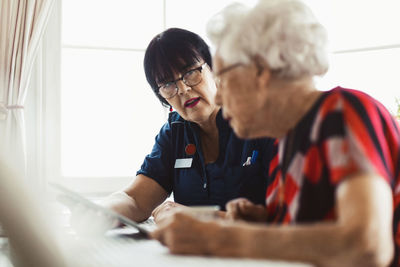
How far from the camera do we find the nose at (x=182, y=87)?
1.90m

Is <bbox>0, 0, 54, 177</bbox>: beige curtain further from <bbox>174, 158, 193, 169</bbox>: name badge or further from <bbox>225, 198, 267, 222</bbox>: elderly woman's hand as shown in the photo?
<bbox>225, 198, 267, 222</bbox>: elderly woman's hand

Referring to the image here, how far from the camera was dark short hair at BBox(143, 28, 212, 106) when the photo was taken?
1911mm

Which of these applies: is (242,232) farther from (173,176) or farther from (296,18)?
(173,176)

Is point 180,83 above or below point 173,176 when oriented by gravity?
above

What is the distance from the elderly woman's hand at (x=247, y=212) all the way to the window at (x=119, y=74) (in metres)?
2.05

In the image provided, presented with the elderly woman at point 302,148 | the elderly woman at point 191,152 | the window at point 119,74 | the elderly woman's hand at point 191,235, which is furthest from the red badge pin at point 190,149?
the window at point 119,74

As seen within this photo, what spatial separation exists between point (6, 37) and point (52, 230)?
9.15 feet

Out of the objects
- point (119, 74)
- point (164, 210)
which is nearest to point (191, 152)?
point (164, 210)

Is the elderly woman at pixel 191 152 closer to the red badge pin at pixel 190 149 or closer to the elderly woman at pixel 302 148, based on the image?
the red badge pin at pixel 190 149

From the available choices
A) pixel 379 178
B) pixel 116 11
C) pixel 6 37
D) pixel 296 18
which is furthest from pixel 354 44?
pixel 379 178

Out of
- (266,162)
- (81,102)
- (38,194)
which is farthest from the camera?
(81,102)

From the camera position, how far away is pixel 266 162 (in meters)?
1.80

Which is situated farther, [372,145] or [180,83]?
[180,83]

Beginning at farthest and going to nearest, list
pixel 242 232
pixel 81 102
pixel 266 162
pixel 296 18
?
1. pixel 81 102
2. pixel 266 162
3. pixel 296 18
4. pixel 242 232
